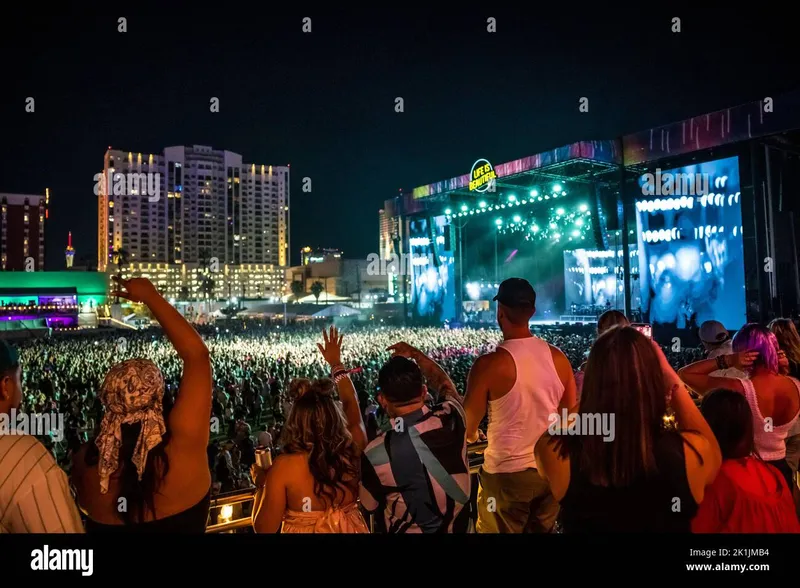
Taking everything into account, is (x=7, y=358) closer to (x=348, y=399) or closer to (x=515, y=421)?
(x=348, y=399)

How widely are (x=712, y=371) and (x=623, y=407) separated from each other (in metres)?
1.80

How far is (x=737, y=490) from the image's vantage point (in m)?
2.30

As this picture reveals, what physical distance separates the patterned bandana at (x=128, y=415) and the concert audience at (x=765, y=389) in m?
2.97

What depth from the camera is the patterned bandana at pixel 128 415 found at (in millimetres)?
2090

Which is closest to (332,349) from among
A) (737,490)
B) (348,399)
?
(348,399)

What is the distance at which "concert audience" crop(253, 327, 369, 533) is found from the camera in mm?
2438

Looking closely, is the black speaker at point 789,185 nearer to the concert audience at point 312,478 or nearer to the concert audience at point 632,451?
the concert audience at point 632,451

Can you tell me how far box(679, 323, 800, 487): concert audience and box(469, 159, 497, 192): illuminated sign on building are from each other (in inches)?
924

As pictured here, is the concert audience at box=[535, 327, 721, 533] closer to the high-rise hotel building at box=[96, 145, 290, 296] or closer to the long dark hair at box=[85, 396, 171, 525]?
the long dark hair at box=[85, 396, 171, 525]

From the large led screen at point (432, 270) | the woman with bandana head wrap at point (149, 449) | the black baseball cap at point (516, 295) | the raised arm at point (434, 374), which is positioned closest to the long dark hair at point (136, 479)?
the woman with bandana head wrap at point (149, 449)

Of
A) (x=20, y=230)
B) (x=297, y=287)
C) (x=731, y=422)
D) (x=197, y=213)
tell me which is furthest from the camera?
(x=197, y=213)

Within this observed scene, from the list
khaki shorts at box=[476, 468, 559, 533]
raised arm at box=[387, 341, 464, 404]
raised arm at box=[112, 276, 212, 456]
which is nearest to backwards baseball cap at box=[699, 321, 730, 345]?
khaki shorts at box=[476, 468, 559, 533]

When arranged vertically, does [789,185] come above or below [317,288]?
below

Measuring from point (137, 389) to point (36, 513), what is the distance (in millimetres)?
499
